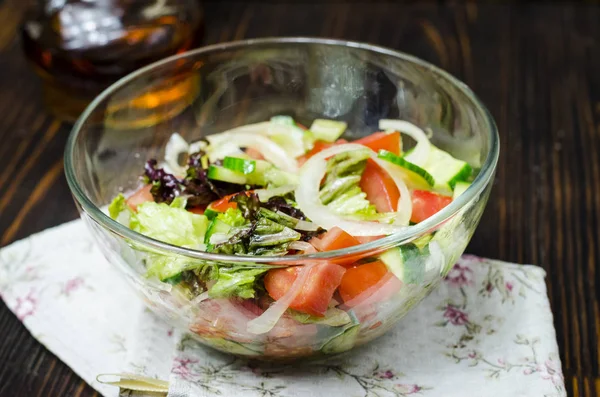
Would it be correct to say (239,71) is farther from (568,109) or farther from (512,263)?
(568,109)

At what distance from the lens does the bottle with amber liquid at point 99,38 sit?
90.7 inches

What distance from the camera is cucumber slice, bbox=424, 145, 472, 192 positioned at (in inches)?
62.5

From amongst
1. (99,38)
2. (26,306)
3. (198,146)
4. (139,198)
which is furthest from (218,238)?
(99,38)

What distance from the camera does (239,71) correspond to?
6.24 feet

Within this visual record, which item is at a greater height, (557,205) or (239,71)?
(239,71)

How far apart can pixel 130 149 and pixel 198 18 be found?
2.61 feet

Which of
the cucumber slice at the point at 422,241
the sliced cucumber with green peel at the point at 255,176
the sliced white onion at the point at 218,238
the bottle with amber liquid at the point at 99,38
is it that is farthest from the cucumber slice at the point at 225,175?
the bottle with amber liquid at the point at 99,38

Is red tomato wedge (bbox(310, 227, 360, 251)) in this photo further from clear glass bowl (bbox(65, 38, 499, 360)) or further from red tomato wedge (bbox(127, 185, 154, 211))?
red tomato wedge (bbox(127, 185, 154, 211))

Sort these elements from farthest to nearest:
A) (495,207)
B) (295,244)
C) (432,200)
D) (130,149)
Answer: (495,207) → (130,149) → (432,200) → (295,244)

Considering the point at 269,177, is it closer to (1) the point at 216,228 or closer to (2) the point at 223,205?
(2) the point at 223,205

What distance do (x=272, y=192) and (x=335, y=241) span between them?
0.24m

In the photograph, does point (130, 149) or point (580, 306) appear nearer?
point (580, 306)

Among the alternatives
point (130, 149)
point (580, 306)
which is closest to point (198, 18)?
point (130, 149)

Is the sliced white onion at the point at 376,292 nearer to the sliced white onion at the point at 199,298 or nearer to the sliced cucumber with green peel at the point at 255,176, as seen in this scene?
the sliced white onion at the point at 199,298
